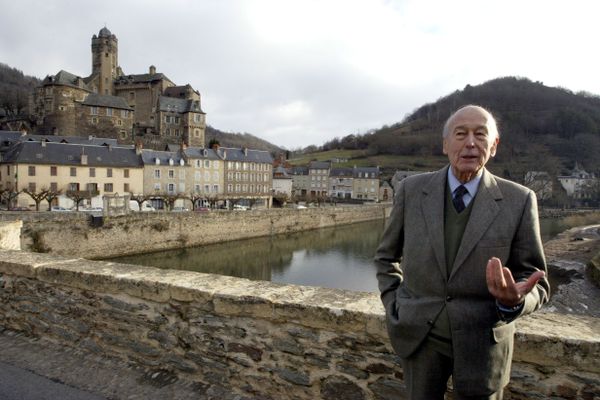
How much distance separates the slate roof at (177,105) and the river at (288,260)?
124 feet

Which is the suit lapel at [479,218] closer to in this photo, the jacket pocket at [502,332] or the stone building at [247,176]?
the jacket pocket at [502,332]

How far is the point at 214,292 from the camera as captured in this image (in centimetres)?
292

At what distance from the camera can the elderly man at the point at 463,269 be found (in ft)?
5.15

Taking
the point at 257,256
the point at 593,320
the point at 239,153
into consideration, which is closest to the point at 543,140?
the point at 239,153

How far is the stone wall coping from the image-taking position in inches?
80.4

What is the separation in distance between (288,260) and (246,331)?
25.0m

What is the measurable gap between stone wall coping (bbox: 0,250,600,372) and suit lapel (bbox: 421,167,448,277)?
2.85 ft

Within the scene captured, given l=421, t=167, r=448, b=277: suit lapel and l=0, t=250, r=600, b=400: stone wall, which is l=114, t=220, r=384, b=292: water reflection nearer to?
l=0, t=250, r=600, b=400: stone wall

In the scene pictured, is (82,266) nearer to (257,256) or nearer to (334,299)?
(334,299)

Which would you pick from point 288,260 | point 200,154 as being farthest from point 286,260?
point 200,154

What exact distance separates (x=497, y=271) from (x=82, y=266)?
3604mm

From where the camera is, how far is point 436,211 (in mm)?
1724

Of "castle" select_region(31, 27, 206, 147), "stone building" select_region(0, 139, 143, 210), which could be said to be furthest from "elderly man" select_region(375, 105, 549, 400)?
"castle" select_region(31, 27, 206, 147)

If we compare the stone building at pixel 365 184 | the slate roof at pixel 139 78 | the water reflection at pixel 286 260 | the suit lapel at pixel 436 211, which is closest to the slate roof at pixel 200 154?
the water reflection at pixel 286 260
